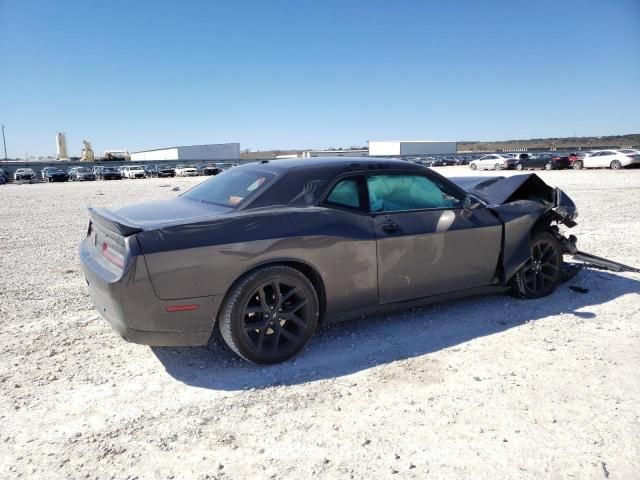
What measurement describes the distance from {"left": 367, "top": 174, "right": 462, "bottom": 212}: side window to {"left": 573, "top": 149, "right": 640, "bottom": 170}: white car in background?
3442 cm

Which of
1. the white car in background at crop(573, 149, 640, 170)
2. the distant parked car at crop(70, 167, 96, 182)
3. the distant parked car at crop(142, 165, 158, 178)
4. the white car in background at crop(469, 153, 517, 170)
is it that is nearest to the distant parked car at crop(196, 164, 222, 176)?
the distant parked car at crop(142, 165, 158, 178)

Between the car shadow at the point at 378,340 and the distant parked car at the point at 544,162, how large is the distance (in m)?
37.0

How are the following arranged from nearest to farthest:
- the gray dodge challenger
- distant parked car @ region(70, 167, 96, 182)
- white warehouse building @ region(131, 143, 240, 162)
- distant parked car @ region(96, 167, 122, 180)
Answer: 1. the gray dodge challenger
2. distant parked car @ region(70, 167, 96, 182)
3. distant parked car @ region(96, 167, 122, 180)
4. white warehouse building @ region(131, 143, 240, 162)

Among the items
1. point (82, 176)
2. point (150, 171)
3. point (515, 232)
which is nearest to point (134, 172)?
point (150, 171)

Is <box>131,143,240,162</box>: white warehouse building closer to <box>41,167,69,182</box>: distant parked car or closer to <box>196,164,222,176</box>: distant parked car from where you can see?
<box>196,164,222,176</box>: distant parked car

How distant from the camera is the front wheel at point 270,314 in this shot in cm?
323

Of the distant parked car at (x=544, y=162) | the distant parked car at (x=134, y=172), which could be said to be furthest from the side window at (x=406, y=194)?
the distant parked car at (x=134, y=172)

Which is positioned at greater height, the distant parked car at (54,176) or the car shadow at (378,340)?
the distant parked car at (54,176)

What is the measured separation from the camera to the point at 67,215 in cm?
1306

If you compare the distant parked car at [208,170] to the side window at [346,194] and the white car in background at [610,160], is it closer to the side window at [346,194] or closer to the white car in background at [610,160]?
the white car in background at [610,160]

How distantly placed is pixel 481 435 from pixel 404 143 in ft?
306

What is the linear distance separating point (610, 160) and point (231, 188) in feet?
121

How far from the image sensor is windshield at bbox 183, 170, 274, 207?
3.69 m

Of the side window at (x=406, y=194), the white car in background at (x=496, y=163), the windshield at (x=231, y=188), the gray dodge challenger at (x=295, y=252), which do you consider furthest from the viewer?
the white car in background at (x=496, y=163)
